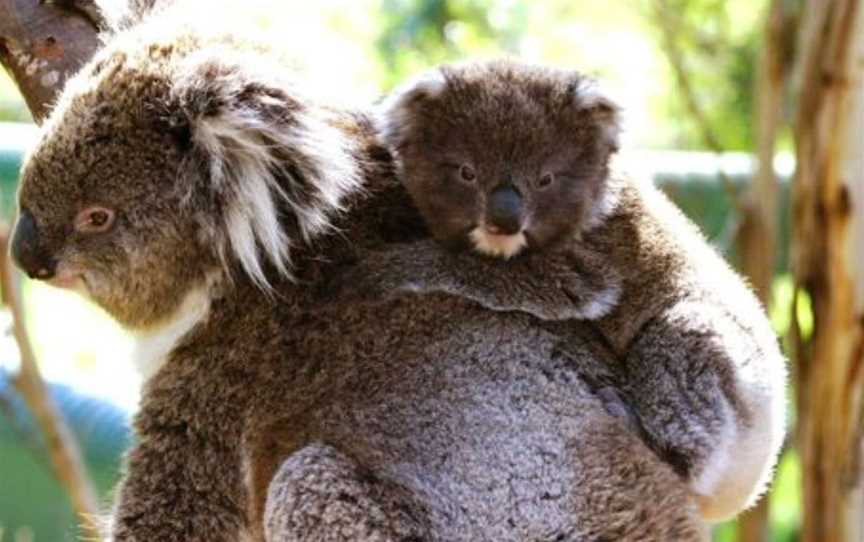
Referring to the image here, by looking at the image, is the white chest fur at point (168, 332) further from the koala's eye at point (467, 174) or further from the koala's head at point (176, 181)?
the koala's eye at point (467, 174)

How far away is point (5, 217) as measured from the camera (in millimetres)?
5883

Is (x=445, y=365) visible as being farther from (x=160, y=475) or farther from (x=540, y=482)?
(x=160, y=475)

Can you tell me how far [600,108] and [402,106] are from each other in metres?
0.46

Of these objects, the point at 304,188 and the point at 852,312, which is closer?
the point at 304,188

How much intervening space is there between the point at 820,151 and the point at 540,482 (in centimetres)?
288

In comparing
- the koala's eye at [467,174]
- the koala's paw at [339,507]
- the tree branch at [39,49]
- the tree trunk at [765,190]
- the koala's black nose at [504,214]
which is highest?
the tree branch at [39,49]

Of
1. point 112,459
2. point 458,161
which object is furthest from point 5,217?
point 458,161

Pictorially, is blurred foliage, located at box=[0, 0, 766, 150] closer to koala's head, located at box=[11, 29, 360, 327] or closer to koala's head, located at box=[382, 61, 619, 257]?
koala's head, located at box=[382, 61, 619, 257]

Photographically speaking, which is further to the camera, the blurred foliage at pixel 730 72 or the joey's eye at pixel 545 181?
the blurred foliage at pixel 730 72

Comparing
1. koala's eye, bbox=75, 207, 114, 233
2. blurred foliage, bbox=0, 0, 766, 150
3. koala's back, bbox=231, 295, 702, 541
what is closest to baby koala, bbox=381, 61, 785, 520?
koala's back, bbox=231, 295, 702, 541

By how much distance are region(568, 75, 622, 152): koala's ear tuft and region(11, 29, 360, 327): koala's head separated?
0.61 metres

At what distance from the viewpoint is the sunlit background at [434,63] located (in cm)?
514

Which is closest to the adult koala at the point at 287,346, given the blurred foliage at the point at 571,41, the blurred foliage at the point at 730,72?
the blurred foliage at the point at 571,41

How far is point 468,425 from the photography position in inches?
121
